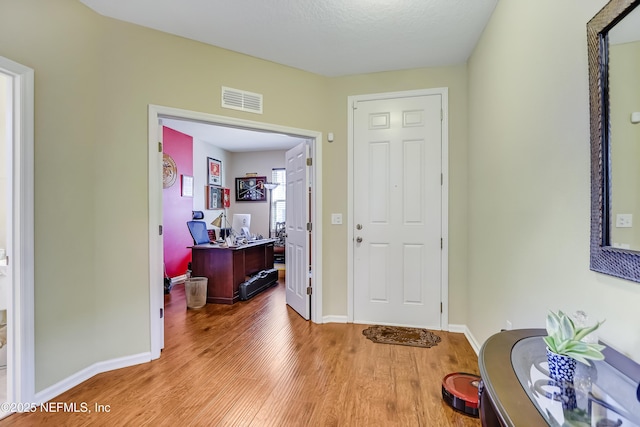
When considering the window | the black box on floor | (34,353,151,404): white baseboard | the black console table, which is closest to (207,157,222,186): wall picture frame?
the window

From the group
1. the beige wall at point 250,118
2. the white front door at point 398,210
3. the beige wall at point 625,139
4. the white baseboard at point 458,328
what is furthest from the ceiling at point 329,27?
the white baseboard at point 458,328

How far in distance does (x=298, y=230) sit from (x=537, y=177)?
2494mm

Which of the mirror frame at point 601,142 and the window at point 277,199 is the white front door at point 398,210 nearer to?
the mirror frame at point 601,142

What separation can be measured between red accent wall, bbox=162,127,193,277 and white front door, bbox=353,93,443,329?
333 centimetres

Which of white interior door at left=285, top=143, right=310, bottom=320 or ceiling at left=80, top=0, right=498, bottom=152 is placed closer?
ceiling at left=80, top=0, right=498, bottom=152

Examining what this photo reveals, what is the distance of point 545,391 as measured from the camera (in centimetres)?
81

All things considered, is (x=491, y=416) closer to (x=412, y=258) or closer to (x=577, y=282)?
(x=577, y=282)

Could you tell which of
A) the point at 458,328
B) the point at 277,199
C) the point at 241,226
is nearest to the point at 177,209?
the point at 241,226

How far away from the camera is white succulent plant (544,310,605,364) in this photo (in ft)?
2.67

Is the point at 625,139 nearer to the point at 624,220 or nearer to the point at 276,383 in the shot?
the point at 624,220

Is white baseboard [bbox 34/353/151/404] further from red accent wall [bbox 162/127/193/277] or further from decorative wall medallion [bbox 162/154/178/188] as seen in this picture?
decorative wall medallion [bbox 162/154/178/188]

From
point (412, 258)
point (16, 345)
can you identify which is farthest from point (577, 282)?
point (16, 345)

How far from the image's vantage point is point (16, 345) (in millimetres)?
1802

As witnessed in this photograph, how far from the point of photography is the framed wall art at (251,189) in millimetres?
6789
